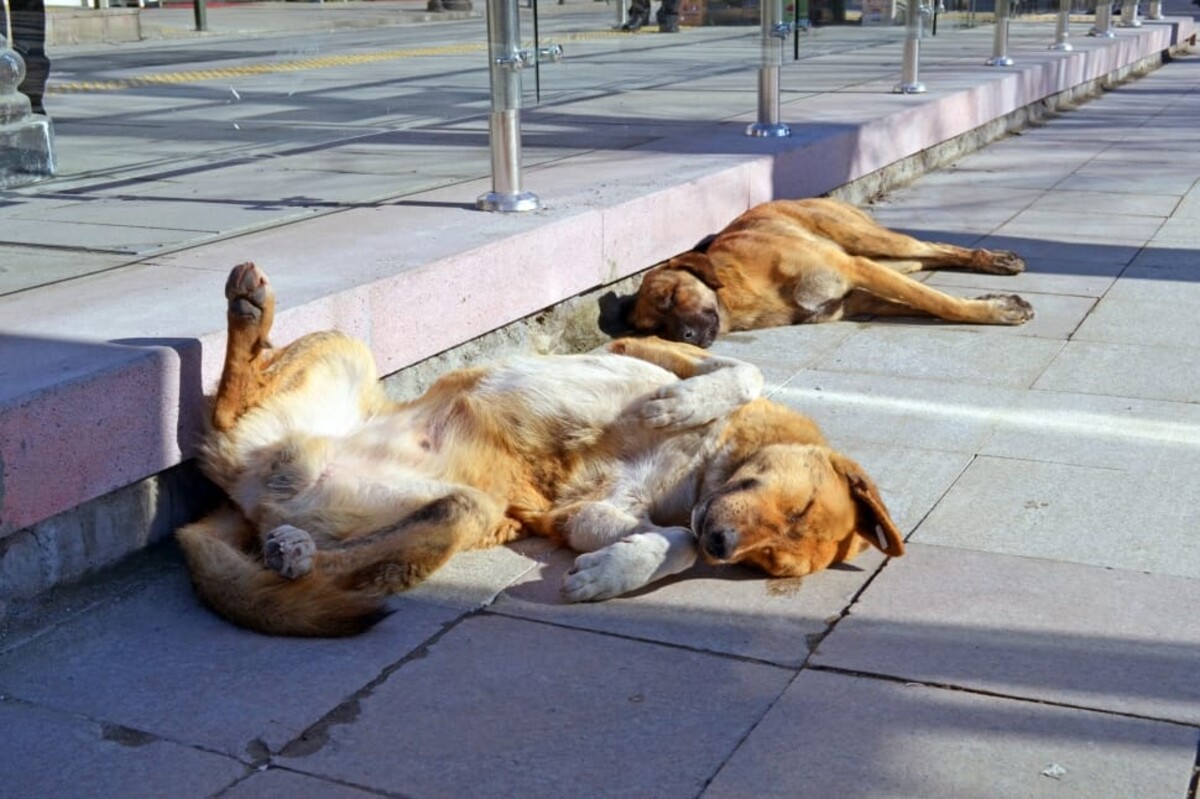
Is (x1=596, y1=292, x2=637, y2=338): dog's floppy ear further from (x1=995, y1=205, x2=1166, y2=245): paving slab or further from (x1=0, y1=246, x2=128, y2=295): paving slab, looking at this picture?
(x1=995, y1=205, x2=1166, y2=245): paving slab

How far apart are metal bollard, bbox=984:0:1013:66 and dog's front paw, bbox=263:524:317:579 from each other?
38.1ft

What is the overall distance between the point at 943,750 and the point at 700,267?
3.53 meters

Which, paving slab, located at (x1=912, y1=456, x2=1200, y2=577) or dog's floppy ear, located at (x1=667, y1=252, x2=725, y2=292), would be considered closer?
paving slab, located at (x1=912, y1=456, x2=1200, y2=577)

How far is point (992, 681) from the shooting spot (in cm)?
334

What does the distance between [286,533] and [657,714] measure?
1.18m

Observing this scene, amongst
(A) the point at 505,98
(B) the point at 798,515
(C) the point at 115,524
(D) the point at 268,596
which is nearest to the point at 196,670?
(D) the point at 268,596

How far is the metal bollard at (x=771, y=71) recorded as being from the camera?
8.81m

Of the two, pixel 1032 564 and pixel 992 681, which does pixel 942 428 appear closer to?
pixel 1032 564

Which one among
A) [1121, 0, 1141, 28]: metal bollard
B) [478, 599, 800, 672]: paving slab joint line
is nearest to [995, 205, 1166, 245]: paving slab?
[478, 599, 800, 672]: paving slab joint line

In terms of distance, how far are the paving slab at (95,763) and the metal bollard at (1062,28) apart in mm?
14749

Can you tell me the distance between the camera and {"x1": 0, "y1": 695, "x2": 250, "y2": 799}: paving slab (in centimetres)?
287

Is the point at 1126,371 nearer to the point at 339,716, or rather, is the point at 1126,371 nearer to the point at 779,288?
the point at 779,288

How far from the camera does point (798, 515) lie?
3918mm

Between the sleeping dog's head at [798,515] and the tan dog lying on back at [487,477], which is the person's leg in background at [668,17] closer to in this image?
the tan dog lying on back at [487,477]
